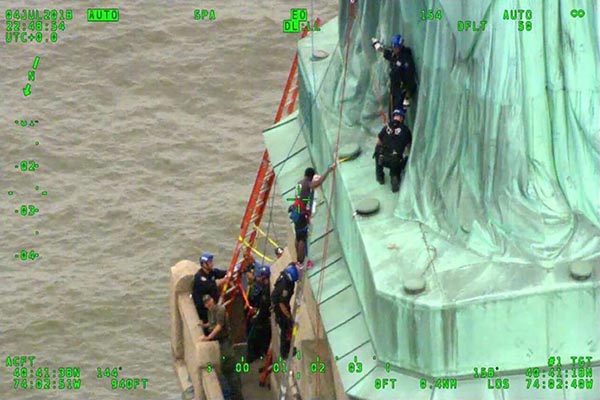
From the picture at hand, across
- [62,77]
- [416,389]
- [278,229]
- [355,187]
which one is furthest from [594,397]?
[62,77]

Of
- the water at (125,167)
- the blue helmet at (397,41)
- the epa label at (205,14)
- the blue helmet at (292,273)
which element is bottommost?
the water at (125,167)

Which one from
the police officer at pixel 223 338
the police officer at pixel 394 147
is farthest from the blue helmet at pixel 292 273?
the police officer at pixel 394 147

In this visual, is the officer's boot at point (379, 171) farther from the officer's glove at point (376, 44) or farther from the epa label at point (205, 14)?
the epa label at point (205, 14)

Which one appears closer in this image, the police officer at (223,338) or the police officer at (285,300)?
the police officer at (285,300)

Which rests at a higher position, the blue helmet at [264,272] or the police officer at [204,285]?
the blue helmet at [264,272]

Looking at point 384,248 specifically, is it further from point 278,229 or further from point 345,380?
point 278,229

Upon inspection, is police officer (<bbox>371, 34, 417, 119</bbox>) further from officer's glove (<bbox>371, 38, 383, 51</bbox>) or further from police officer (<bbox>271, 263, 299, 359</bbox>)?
police officer (<bbox>271, 263, 299, 359</bbox>)

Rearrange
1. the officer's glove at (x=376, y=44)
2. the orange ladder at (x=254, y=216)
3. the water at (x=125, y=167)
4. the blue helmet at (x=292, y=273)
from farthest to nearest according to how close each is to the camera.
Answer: the water at (x=125, y=167), the orange ladder at (x=254, y=216), the blue helmet at (x=292, y=273), the officer's glove at (x=376, y=44)

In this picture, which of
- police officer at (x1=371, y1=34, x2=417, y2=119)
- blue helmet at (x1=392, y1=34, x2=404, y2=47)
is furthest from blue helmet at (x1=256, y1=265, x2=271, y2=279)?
blue helmet at (x1=392, y1=34, x2=404, y2=47)
